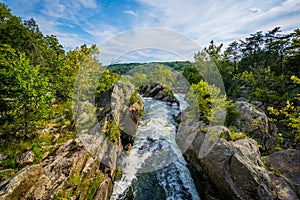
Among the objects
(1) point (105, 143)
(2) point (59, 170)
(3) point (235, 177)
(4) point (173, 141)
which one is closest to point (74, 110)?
(1) point (105, 143)

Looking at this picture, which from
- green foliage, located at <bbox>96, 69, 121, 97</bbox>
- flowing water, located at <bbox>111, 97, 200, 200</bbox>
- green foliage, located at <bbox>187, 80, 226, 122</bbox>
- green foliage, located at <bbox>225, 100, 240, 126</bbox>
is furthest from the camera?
green foliage, located at <bbox>96, 69, 121, 97</bbox>

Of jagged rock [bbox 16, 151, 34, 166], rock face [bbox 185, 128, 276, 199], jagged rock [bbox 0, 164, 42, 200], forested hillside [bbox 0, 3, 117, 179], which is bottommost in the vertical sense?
rock face [bbox 185, 128, 276, 199]

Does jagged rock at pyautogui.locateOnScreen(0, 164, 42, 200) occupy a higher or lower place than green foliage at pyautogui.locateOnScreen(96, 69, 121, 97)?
lower

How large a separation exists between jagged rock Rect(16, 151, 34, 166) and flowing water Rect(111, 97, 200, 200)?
5.25 metres

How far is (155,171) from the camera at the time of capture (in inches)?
430

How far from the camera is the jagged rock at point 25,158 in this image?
5.96 m

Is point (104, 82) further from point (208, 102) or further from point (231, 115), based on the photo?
point (231, 115)

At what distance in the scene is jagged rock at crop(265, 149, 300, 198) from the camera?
7.20 m

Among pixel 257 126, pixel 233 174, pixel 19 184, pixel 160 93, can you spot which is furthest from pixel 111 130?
pixel 160 93

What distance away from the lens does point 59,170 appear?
6.17 metres

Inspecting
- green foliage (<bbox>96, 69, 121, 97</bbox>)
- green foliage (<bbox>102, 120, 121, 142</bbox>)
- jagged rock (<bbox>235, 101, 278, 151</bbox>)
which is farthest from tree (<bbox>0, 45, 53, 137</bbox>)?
jagged rock (<bbox>235, 101, 278, 151</bbox>)

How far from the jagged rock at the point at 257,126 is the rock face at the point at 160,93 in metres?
16.2

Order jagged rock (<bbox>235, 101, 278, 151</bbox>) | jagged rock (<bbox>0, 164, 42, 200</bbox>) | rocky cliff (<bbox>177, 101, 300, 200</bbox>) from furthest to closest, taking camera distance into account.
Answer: jagged rock (<bbox>235, 101, 278, 151</bbox>)
rocky cliff (<bbox>177, 101, 300, 200</bbox>)
jagged rock (<bbox>0, 164, 42, 200</bbox>)

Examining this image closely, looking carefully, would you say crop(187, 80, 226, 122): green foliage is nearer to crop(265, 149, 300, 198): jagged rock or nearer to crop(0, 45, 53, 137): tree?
crop(265, 149, 300, 198): jagged rock
